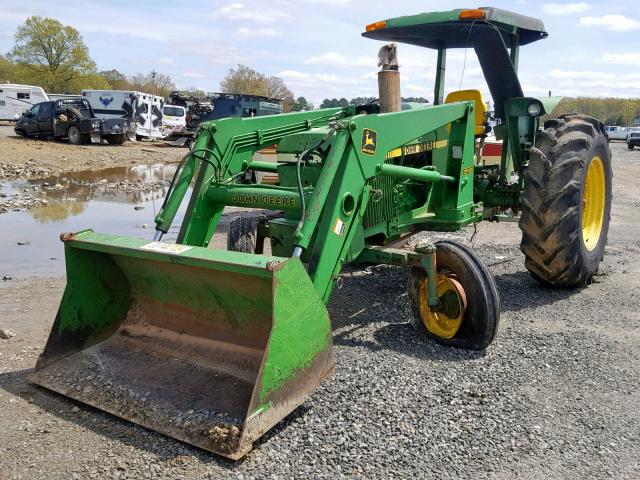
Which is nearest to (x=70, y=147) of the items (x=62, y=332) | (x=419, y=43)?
(x=419, y=43)

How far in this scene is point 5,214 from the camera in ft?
34.1

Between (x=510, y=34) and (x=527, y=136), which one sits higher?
(x=510, y=34)

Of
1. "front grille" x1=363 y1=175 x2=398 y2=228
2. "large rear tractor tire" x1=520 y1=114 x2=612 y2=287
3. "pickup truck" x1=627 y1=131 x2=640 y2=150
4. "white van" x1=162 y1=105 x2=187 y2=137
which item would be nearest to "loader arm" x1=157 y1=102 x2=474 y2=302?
"front grille" x1=363 y1=175 x2=398 y2=228

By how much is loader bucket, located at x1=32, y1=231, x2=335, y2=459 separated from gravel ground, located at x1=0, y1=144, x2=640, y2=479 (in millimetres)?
144

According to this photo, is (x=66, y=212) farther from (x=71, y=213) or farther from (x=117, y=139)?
(x=117, y=139)

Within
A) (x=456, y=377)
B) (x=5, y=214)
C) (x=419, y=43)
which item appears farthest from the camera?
(x=5, y=214)

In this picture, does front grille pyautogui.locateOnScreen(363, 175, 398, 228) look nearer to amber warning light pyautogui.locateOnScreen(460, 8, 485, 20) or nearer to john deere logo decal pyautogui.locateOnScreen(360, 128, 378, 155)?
john deere logo decal pyautogui.locateOnScreen(360, 128, 378, 155)

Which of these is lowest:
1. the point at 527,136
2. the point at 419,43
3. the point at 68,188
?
the point at 68,188

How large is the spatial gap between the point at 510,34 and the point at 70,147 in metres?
19.2

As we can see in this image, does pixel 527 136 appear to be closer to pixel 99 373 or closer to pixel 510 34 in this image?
pixel 510 34

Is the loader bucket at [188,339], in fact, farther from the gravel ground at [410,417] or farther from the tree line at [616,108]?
the tree line at [616,108]

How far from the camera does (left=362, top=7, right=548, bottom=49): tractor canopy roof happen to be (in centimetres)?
557

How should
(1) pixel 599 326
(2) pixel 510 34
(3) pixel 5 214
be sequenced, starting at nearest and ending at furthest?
(1) pixel 599 326 → (2) pixel 510 34 → (3) pixel 5 214

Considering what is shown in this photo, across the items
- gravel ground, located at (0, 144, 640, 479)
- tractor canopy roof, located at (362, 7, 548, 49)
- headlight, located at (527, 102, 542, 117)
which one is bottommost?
gravel ground, located at (0, 144, 640, 479)
